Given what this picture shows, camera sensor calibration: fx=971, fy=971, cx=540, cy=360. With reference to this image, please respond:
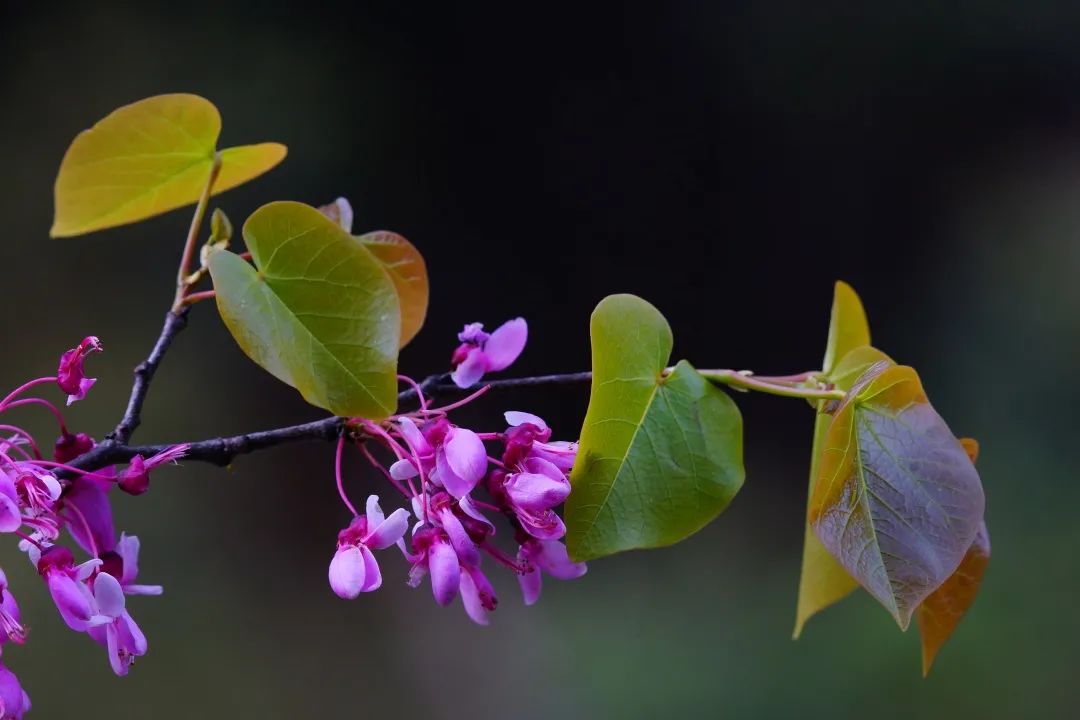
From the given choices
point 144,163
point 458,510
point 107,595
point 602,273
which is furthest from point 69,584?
point 602,273

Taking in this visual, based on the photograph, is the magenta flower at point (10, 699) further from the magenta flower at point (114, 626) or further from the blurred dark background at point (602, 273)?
the blurred dark background at point (602, 273)

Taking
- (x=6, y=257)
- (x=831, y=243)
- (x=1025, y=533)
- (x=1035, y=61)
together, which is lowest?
(x=1025, y=533)

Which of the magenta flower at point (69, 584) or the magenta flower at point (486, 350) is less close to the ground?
the magenta flower at point (486, 350)

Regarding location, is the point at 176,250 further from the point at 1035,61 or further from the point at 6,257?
the point at 1035,61

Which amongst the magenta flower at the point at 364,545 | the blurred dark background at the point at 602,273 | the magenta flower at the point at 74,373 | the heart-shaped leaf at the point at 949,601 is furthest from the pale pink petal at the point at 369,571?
the blurred dark background at the point at 602,273

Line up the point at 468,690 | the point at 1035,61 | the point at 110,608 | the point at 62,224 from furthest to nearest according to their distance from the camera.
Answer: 1. the point at 1035,61
2. the point at 468,690
3. the point at 62,224
4. the point at 110,608

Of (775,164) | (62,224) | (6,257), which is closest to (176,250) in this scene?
(6,257)
